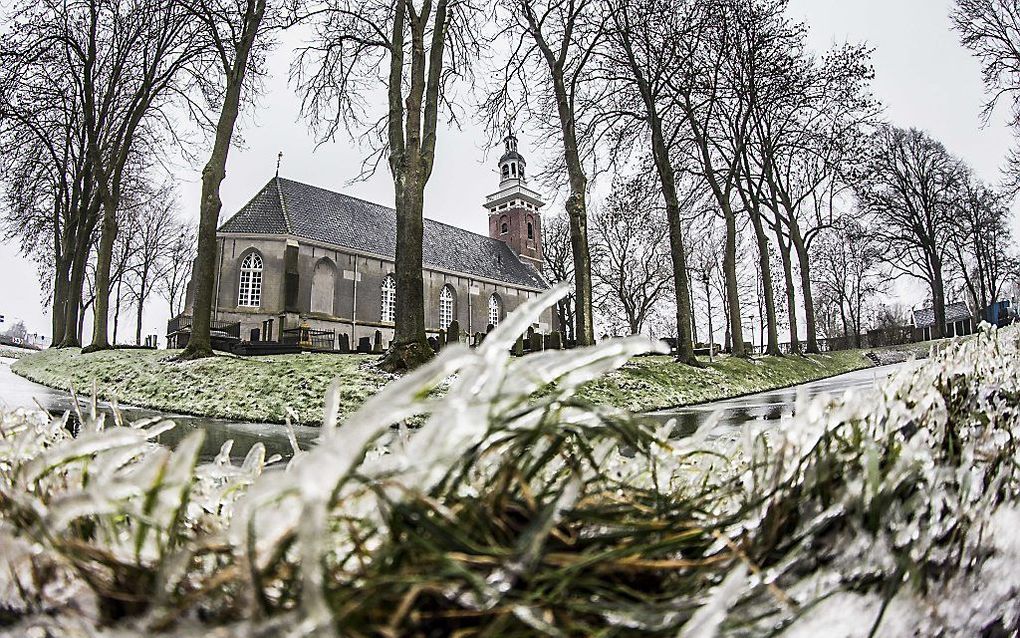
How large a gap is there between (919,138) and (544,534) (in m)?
42.8

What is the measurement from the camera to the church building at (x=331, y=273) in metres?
32.2

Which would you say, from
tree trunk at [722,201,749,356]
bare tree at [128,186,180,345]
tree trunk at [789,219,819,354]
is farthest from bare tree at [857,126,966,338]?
bare tree at [128,186,180,345]

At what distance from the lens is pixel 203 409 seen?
9234 millimetres

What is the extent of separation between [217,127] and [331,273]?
20.7 meters

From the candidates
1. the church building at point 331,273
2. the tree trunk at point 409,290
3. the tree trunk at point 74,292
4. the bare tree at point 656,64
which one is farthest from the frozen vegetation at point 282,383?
the church building at point 331,273

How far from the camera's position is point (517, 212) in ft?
170

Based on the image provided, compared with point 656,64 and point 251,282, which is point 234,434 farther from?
point 251,282

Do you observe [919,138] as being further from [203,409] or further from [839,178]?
[203,409]

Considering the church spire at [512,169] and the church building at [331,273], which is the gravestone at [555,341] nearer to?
the church building at [331,273]

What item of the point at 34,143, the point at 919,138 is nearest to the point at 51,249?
the point at 34,143

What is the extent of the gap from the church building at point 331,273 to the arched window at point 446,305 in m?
0.07

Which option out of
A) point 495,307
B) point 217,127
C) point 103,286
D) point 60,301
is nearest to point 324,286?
point 60,301

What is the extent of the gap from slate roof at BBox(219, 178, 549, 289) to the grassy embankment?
19.2m

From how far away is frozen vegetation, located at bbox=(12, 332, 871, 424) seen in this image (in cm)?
909
